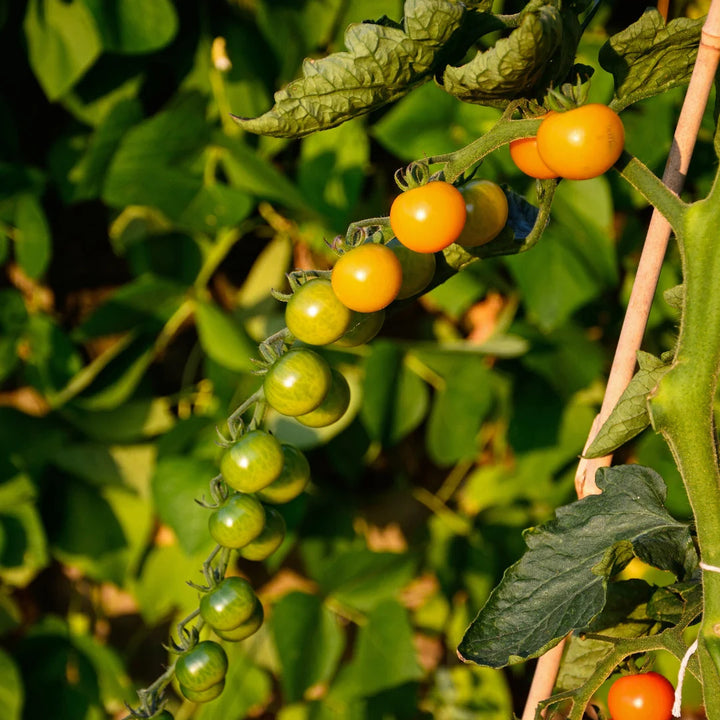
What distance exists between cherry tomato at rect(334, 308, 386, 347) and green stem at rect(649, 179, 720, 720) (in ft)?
0.39

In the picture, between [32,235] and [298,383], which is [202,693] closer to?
[298,383]

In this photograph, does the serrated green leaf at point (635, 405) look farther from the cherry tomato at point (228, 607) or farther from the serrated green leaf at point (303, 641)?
the serrated green leaf at point (303, 641)

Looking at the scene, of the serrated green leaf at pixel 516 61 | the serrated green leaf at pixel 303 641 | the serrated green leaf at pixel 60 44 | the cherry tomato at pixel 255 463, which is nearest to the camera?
the serrated green leaf at pixel 516 61

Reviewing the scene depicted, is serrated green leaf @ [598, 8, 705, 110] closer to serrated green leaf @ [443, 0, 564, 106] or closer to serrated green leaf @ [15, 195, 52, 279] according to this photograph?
serrated green leaf @ [443, 0, 564, 106]

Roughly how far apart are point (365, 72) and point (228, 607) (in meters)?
0.25

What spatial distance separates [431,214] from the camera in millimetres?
280

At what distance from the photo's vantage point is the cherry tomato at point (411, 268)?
0.33 meters

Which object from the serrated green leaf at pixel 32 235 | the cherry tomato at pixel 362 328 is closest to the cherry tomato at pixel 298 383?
the cherry tomato at pixel 362 328

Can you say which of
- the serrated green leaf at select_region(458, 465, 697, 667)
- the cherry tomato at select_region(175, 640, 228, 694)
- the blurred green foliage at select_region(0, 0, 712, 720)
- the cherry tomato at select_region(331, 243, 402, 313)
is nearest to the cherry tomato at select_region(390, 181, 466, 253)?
the cherry tomato at select_region(331, 243, 402, 313)

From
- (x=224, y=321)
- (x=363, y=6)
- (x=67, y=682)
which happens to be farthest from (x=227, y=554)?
(x=67, y=682)

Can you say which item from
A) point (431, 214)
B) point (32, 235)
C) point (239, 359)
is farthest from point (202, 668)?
point (32, 235)

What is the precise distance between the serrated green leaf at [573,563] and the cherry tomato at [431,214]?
0.12 m

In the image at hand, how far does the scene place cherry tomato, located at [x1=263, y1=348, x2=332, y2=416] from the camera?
0.33m

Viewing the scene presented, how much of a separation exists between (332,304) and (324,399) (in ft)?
0.24
